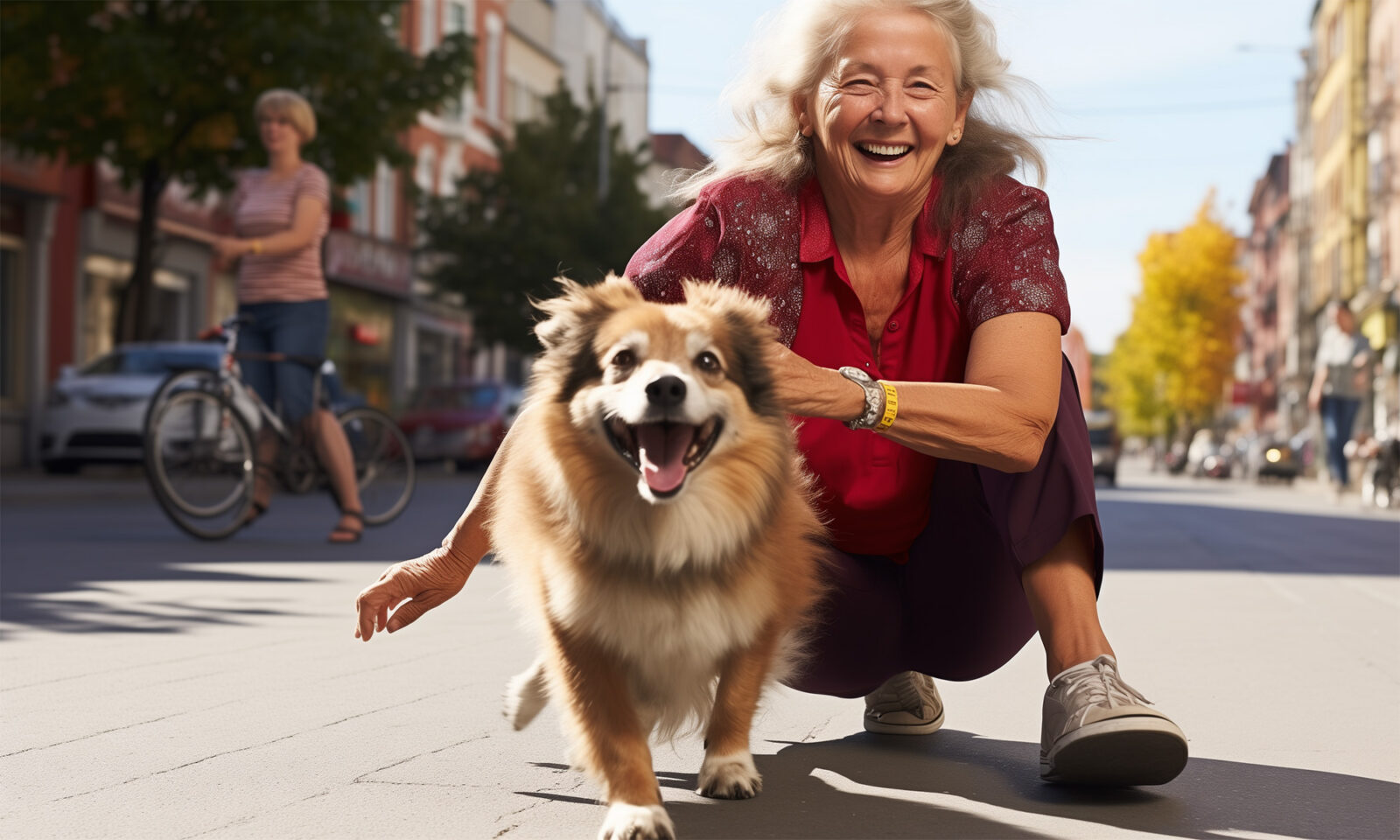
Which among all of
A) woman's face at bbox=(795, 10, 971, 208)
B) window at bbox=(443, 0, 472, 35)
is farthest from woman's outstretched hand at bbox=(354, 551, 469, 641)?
window at bbox=(443, 0, 472, 35)

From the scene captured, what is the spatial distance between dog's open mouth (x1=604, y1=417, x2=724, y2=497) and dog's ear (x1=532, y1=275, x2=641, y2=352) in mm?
206

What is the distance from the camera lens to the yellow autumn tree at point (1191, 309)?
7088cm

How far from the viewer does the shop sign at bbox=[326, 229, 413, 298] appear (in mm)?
33094

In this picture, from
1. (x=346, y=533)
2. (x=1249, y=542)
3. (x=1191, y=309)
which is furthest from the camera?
(x=1191, y=309)

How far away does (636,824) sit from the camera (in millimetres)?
2904

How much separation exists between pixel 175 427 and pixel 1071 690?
22.1 feet

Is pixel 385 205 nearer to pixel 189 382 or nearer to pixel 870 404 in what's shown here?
pixel 189 382

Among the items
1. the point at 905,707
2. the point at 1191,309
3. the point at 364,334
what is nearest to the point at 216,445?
the point at 905,707

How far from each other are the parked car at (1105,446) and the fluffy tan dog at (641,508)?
978 inches

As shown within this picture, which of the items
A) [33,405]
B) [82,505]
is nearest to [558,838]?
[82,505]

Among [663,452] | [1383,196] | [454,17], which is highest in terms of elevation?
[454,17]

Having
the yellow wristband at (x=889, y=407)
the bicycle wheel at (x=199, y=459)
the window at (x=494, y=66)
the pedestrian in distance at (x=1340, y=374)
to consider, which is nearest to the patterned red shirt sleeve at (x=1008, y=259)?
the yellow wristband at (x=889, y=407)

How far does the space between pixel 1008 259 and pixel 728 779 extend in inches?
49.6

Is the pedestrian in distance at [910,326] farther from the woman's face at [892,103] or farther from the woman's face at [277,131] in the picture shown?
the woman's face at [277,131]
